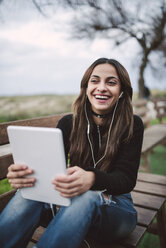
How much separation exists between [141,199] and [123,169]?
1.92ft

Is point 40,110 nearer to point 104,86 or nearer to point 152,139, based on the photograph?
point 152,139

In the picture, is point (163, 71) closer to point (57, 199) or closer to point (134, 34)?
point (134, 34)

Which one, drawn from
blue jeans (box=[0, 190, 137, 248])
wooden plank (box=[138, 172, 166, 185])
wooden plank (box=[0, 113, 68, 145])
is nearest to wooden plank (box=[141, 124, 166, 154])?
wooden plank (box=[138, 172, 166, 185])

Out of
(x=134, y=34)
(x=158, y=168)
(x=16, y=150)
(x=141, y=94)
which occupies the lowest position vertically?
(x=158, y=168)

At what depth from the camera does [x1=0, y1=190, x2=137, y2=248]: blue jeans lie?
1.16 m

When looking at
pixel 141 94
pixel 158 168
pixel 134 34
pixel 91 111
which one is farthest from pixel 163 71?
pixel 91 111

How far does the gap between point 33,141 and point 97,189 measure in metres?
0.46

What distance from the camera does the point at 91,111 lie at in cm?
181

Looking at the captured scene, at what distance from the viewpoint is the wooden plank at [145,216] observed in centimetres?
156

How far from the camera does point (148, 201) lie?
185 cm

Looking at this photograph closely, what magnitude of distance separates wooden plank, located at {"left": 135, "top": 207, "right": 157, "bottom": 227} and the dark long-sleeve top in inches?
11.1

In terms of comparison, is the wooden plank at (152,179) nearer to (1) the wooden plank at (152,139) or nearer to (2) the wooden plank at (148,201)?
(2) the wooden plank at (148,201)

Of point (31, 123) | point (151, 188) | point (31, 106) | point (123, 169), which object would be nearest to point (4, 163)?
point (31, 123)

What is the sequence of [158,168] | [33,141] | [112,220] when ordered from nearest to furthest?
[33,141], [112,220], [158,168]
